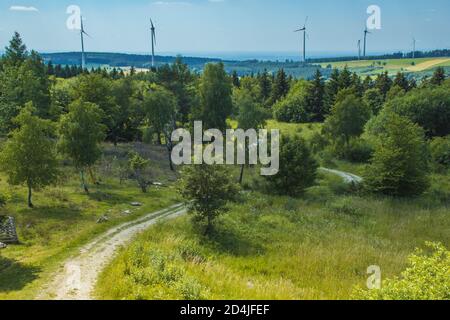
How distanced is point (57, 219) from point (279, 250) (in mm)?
19620

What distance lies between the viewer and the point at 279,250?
35.4 meters

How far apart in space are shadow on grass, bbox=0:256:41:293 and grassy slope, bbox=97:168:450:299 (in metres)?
4.32

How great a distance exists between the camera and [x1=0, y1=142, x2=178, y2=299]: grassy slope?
2620 cm

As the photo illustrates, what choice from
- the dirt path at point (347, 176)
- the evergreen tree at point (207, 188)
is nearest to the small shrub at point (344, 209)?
the dirt path at point (347, 176)

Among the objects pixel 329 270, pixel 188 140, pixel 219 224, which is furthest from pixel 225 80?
pixel 329 270

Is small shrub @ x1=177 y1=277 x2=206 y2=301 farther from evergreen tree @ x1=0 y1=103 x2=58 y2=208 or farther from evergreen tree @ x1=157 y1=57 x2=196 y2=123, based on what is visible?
evergreen tree @ x1=157 y1=57 x2=196 y2=123

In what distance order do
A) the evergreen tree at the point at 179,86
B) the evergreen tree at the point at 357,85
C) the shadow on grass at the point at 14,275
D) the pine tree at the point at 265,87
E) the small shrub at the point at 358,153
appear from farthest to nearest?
the pine tree at the point at 265,87 → the evergreen tree at the point at 357,85 → the small shrub at the point at 358,153 → the evergreen tree at the point at 179,86 → the shadow on grass at the point at 14,275

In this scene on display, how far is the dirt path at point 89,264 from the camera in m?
23.4

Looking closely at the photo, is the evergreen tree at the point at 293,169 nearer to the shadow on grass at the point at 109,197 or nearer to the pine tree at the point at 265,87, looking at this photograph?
the shadow on grass at the point at 109,197

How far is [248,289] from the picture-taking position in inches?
950

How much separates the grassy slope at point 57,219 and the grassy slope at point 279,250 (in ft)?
14.8

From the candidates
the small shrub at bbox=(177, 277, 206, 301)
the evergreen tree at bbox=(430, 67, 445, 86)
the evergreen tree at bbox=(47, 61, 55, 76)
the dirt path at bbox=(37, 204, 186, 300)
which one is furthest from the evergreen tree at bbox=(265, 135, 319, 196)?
the evergreen tree at bbox=(47, 61, 55, 76)

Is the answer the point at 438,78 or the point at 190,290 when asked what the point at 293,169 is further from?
the point at 438,78

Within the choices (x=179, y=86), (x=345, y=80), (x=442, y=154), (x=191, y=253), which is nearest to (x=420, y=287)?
(x=191, y=253)
